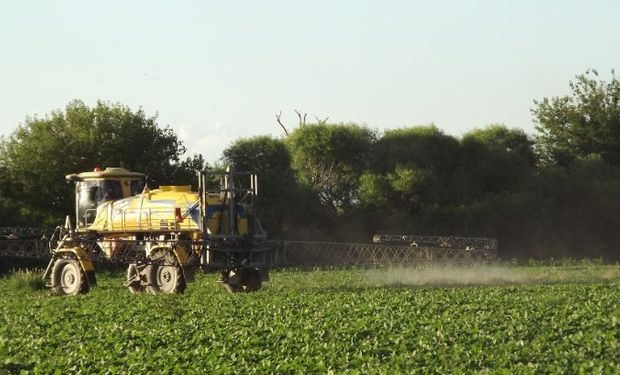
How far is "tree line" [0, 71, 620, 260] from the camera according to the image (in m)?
53.2

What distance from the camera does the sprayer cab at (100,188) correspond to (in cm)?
3419

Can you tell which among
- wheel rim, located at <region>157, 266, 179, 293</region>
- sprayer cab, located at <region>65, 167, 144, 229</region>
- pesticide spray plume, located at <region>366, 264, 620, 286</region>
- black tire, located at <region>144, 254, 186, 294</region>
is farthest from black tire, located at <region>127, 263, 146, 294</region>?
pesticide spray plume, located at <region>366, 264, 620, 286</region>

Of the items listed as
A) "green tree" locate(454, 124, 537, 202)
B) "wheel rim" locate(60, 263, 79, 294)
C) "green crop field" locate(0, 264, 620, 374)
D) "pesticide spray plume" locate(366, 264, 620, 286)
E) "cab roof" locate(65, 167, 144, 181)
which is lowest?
"green crop field" locate(0, 264, 620, 374)

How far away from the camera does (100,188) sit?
112 ft

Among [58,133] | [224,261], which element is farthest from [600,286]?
[58,133]

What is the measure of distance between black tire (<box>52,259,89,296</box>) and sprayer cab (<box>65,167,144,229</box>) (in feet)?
5.14

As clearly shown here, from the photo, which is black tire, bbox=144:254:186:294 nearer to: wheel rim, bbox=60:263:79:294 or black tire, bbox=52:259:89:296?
black tire, bbox=52:259:89:296

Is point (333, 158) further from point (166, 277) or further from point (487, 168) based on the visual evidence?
point (166, 277)

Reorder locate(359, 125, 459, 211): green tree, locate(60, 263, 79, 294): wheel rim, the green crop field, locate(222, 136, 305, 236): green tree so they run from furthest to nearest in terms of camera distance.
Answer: locate(359, 125, 459, 211): green tree < locate(222, 136, 305, 236): green tree < locate(60, 263, 79, 294): wheel rim < the green crop field

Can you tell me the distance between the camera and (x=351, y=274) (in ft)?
138

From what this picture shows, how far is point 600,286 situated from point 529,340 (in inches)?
546

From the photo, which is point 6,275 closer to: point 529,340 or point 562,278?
point 562,278

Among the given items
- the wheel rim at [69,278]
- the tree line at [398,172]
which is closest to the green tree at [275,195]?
the tree line at [398,172]

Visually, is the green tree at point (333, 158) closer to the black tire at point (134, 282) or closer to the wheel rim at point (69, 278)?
the wheel rim at point (69, 278)
